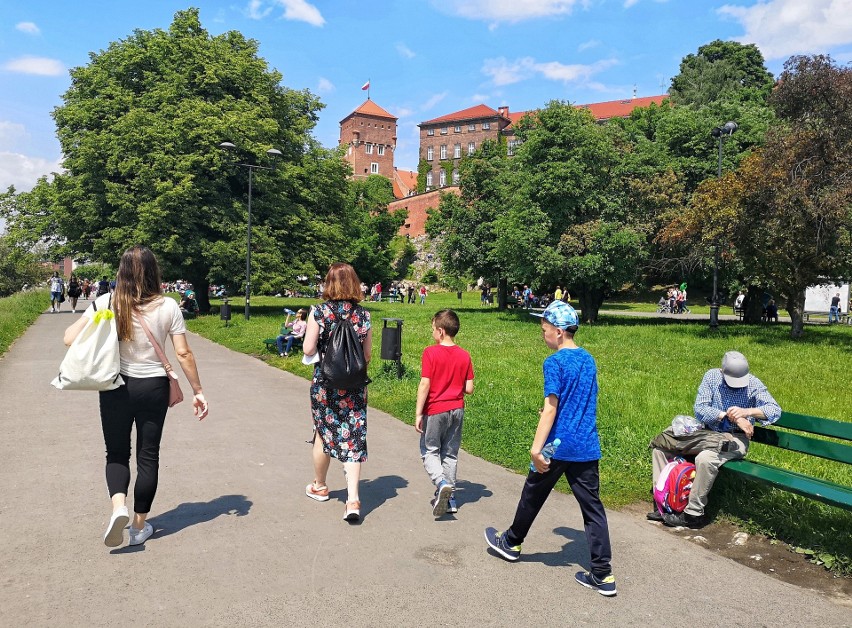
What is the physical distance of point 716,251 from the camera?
22.5 m

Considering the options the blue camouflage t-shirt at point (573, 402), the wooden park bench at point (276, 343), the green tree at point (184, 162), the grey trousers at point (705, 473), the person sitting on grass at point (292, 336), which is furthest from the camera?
Answer: the green tree at point (184, 162)

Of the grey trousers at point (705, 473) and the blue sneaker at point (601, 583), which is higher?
the grey trousers at point (705, 473)

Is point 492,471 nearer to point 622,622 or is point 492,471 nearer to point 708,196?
point 622,622

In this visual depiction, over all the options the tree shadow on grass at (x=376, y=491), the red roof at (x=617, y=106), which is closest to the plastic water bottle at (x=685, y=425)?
the tree shadow on grass at (x=376, y=491)

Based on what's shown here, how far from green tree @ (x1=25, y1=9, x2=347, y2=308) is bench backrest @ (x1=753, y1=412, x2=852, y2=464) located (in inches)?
980

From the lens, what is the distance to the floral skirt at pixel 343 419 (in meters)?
5.23

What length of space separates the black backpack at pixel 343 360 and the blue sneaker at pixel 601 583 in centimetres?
208

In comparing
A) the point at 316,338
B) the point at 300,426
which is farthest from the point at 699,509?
the point at 300,426

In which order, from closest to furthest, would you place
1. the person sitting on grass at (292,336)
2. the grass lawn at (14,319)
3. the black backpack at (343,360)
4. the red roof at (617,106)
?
the black backpack at (343,360)
the person sitting on grass at (292,336)
the grass lawn at (14,319)
the red roof at (617,106)

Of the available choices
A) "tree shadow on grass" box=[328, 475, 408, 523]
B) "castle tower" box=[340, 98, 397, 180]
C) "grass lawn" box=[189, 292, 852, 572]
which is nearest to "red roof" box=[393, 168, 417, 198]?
"castle tower" box=[340, 98, 397, 180]

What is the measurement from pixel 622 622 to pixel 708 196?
65.8 ft

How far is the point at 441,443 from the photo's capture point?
18.2ft

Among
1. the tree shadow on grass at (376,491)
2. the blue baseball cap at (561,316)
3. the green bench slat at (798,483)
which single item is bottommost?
the tree shadow on grass at (376,491)

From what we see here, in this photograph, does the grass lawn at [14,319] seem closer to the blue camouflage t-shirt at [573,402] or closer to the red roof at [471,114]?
the blue camouflage t-shirt at [573,402]
